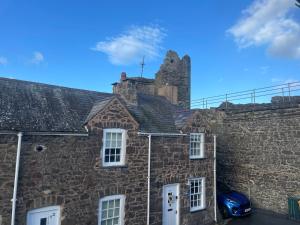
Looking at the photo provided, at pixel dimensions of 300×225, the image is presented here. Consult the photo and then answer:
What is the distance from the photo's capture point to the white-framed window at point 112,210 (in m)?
11.9

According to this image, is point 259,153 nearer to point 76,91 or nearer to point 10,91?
point 76,91

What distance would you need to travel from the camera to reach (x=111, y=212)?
12188 mm

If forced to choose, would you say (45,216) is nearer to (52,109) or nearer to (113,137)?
(113,137)

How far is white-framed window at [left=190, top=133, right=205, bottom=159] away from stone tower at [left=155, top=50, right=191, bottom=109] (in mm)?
11352

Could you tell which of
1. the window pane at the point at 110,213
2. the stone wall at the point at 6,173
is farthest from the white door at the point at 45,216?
the window pane at the point at 110,213

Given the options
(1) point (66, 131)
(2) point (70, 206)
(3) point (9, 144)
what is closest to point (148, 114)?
(1) point (66, 131)

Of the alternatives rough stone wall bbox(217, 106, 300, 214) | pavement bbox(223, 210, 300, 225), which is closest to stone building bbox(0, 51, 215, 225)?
pavement bbox(223, 210, 300, 225)

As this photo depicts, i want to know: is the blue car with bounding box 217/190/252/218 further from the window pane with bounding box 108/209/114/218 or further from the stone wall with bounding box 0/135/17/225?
the stone wall with bounding box 0/135/17/225

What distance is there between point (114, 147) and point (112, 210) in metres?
2.93

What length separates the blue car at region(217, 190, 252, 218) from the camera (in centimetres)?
1651

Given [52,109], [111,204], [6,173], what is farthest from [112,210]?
[52,109]

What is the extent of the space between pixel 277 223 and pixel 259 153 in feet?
16.2

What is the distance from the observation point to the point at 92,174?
11.6 m

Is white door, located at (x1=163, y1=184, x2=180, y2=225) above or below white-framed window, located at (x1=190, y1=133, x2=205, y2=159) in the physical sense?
below
